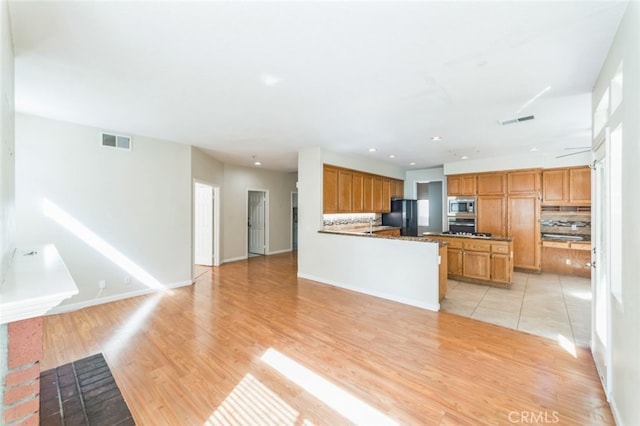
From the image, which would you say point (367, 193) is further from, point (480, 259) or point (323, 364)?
point (323, 364)

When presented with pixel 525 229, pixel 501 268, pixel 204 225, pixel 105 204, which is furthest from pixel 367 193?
pixel 105 204

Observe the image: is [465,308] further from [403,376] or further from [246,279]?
[246,279]

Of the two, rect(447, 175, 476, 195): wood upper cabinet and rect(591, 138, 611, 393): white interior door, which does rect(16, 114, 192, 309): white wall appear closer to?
rect(591, 138, 611, 393): white interior door

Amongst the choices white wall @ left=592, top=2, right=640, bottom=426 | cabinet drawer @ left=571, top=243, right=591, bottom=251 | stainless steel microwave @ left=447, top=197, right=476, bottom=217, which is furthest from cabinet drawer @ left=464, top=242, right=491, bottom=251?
white wall @ left=592, top=2, right=640, bottom=426

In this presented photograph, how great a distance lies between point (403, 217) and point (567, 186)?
3.55 meters

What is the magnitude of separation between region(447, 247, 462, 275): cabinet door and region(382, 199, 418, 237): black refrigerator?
6.84ft

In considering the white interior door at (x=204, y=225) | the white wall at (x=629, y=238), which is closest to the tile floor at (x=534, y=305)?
the white wall at (x=629, y=238)

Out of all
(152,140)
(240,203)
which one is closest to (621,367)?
(152,140)

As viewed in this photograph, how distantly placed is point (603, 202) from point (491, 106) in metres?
1.47

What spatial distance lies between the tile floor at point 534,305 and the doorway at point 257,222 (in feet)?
17.4

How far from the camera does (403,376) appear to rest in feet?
7.52

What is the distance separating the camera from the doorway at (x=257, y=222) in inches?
318

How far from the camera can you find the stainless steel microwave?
6.55 metres

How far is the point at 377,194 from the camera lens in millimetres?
6992
